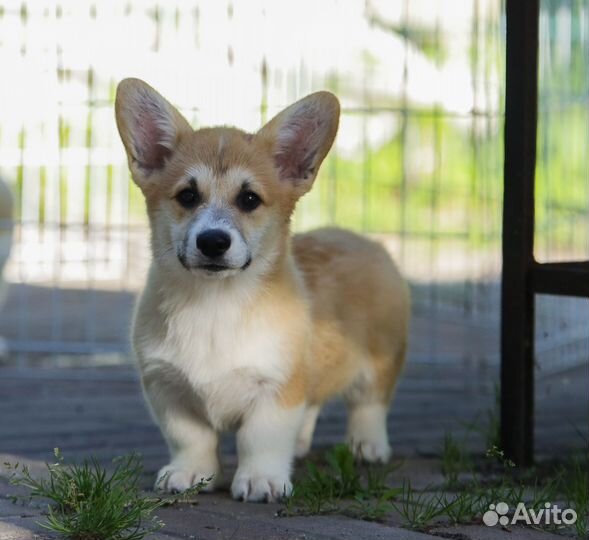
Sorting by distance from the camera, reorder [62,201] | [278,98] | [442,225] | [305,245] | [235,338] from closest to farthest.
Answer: [235,338] < [305,245] < [278,98] < [62,201] < [442,225]

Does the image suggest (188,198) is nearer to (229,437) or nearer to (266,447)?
(266,447)

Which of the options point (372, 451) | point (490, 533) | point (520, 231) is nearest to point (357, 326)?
point (372, 451)

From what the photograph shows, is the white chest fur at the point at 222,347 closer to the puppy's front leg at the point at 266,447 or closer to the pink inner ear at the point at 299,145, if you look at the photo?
the puppy's front leg at the point at 266,447

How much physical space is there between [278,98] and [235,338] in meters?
2.51

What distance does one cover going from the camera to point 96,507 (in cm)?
231

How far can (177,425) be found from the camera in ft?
9.95

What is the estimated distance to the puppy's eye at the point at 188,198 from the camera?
300 centimetres

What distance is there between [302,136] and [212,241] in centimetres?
54

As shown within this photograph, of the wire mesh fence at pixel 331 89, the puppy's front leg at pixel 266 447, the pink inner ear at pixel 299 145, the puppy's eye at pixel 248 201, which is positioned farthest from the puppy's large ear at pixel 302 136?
the wire mesh fence at pixel 331 89

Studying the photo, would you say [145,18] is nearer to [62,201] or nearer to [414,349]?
[62,201]

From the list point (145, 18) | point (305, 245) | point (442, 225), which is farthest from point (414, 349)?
point (305, 245)

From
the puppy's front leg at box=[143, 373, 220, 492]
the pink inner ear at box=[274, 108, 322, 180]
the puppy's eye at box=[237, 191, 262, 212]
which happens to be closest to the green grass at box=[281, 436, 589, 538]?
the puppy's front leg at box=[143, 373, 220, 492]

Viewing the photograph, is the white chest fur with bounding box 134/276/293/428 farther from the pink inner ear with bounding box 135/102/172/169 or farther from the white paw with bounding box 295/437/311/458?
→ the white paw with bounding box 295/437/311/458

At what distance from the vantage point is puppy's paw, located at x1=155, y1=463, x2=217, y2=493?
292cm
